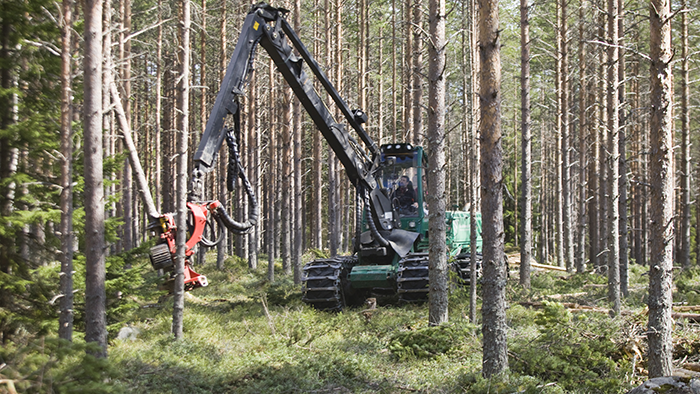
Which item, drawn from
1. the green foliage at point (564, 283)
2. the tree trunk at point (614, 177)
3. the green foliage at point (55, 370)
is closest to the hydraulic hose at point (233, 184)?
the green foliage at point (55, 370)

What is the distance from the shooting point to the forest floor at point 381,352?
6727mm

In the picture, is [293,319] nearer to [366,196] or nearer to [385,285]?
[385,285]

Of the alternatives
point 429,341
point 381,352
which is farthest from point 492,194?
point 381,352

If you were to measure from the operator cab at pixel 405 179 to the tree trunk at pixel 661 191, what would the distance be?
657 centimetres

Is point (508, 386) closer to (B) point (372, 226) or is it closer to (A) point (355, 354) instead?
(A) point (355, 354)

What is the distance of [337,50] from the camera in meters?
19.8

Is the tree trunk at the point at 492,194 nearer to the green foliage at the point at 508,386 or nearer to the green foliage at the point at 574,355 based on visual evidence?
the green foliage at the point at 508,386

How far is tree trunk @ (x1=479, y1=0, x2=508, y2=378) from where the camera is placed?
6238mm

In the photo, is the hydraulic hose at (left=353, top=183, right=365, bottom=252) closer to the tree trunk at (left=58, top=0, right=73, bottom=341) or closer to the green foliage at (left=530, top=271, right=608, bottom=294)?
the green foliage at (left=530, top=271, right=608, bottom=294)

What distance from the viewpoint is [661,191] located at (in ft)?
20.2

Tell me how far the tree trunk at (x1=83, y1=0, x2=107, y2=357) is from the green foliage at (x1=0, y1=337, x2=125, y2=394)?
7.31 ft

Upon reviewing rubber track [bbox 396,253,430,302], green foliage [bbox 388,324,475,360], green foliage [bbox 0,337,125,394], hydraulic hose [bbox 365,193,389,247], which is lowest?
green foliage [bbox 388,324,475,360]

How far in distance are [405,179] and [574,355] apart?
650 centimetres

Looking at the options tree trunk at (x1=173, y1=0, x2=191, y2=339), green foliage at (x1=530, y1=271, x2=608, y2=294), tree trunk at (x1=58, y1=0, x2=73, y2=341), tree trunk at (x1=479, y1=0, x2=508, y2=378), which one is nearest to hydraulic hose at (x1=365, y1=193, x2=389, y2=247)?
tree trunk at (x1=173, y1=0, x2=191, y2=339)
